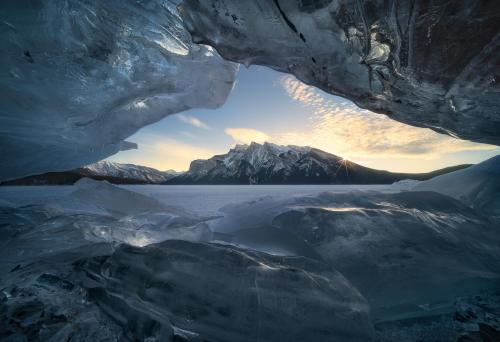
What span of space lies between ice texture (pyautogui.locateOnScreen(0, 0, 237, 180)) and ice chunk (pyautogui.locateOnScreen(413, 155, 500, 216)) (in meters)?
6.71

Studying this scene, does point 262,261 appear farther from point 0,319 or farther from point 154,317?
point 0,319

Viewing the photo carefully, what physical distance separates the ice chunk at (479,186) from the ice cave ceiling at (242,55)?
79.8 inches

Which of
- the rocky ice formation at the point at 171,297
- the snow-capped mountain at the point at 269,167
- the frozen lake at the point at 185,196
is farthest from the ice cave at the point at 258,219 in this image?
the snow-capped mountain at the point at 269,167

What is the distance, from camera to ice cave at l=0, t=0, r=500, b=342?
1909 millimetres

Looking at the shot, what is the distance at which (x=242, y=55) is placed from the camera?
2.99 m

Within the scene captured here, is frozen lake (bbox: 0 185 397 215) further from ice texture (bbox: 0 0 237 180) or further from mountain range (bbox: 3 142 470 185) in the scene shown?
mountain range (bbox: 3 142 470 185)

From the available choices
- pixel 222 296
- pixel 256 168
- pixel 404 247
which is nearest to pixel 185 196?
pixel 404 247

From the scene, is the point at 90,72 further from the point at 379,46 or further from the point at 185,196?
the point at 185,196

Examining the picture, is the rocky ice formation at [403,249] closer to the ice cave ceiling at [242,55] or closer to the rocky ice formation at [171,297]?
the rocky ice formation at [171,297]

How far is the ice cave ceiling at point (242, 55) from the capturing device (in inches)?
82.7

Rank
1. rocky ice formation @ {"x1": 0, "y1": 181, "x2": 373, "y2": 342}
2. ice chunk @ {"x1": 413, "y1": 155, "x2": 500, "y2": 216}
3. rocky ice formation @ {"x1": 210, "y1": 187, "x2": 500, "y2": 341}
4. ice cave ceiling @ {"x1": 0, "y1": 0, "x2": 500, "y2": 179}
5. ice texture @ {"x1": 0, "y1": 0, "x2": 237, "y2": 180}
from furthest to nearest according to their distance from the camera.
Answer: ice chunk @ {"x1": 413, "y1": 155, "x2": 500, "y2": 216}
ice texture @ {"x1": 0, "y1": 0, "x2": 237, "y2": 180}
rocky ice formation @ {"x1": 210, "y1": 187, "x2": 500, "y2": 341}
ice cave ceiling @ {"x1": 0, "y1": 0, "x2": 500, "y2": 179}
rocky ice formation @ {"x1": 0, "y1": 181, "x2": 373, "y2": 342}

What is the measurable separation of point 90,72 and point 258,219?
168 inches

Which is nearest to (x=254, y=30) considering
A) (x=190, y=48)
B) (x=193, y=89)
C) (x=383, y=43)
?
(x=383, y=43)

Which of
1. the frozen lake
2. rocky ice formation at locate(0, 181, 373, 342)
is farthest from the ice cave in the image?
the frozen lake
